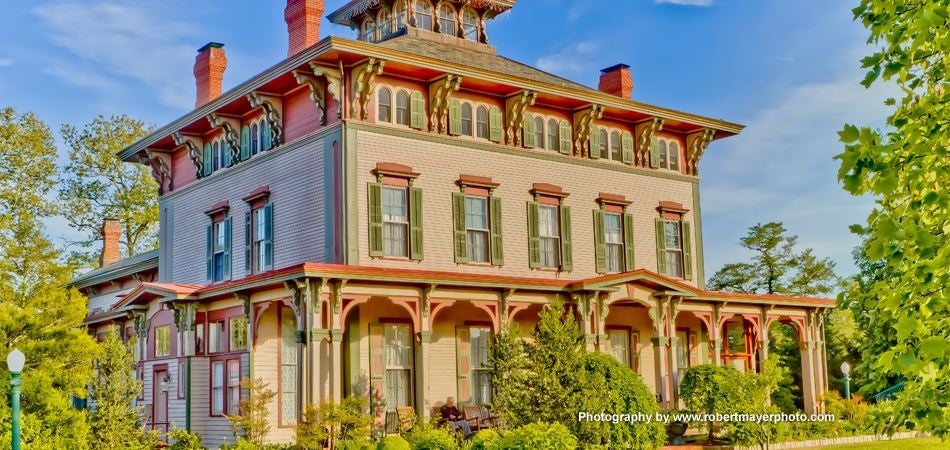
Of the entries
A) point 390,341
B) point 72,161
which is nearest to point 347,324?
point 390,341

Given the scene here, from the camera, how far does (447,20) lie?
107ft

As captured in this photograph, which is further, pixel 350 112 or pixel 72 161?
pixel 72 161

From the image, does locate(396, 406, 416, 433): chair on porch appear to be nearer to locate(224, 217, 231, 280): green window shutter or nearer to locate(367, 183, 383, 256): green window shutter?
locate(367, 183, 383, 256): green window shutter

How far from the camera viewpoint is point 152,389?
1103 inches

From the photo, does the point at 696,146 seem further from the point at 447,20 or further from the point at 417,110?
the point at 417,110

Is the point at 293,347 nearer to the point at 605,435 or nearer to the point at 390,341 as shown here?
the point at 390,341

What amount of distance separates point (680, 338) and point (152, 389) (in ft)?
49.6

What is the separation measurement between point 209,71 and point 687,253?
1542 centimetres

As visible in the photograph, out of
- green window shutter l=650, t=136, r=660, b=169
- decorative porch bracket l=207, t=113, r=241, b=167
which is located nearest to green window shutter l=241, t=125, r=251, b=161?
decorative porch bracket l=207, t=113, r=241, b=167

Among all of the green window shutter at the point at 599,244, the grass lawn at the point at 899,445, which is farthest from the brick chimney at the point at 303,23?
the grass lawn at the point at 899,445

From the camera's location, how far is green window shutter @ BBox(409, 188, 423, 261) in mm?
25438

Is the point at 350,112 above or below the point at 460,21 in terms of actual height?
below

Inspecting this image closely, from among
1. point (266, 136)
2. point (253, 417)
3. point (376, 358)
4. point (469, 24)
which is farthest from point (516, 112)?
point (253, 417)

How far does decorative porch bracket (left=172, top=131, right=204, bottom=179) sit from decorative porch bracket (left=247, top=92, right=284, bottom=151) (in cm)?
428
